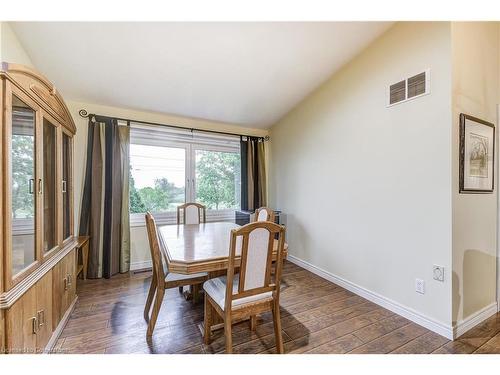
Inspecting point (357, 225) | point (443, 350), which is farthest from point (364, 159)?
point (443, 350)

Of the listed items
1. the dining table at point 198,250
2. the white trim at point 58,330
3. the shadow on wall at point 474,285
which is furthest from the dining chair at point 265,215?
the white trim at point 58,330

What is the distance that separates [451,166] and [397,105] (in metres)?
0.71

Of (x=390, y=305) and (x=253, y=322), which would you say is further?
(x=390, y=305)

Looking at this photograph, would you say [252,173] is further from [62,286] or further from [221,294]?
[62,286]

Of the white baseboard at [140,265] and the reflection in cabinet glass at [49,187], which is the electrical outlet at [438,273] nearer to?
the reflection in cabinet glass at [49,187]

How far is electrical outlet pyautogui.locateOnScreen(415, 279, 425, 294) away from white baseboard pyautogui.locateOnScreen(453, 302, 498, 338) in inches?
11.5

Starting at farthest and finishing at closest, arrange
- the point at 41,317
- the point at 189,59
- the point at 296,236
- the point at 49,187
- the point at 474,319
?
the point at 296,236, the point at 189,59, the point at 474,319, the point at 49,187, the point at 41,317

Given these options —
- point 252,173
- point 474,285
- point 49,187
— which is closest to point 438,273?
point 474,285

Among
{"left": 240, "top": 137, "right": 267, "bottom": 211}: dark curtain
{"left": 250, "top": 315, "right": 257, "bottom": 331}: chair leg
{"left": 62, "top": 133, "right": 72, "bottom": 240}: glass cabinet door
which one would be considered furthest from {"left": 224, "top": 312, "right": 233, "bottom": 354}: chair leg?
{"left": 240, "top": 137, "right": 267, "bottom": 211}: dark curtain

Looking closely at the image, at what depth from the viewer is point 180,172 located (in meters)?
3.47

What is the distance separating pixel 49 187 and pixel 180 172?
1863 millimetres

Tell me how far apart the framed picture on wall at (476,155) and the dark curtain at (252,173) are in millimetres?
2581

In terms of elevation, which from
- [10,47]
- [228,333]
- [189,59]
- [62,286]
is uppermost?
[189,59]
